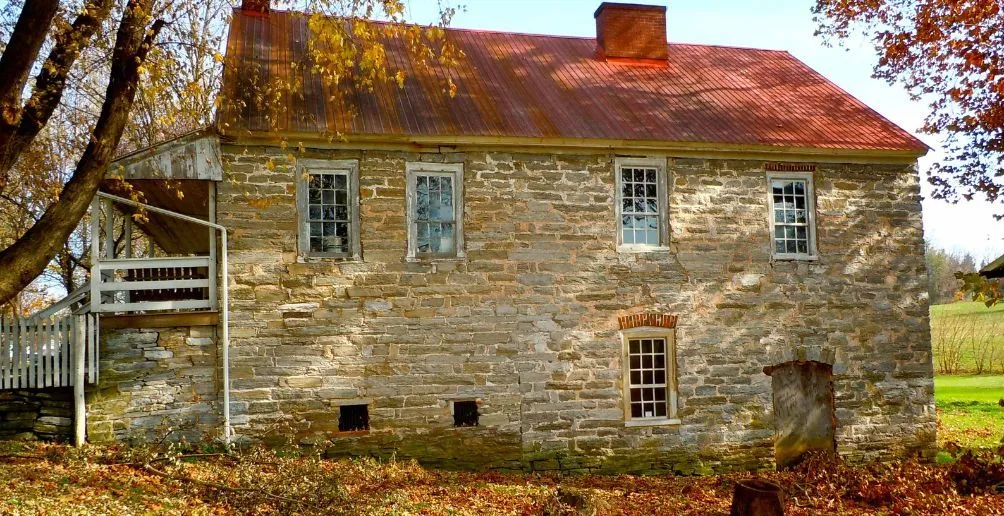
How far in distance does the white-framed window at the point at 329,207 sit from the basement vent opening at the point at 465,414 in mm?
2781

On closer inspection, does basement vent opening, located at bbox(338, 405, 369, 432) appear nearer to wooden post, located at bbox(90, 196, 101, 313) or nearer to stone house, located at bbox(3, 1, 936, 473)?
stone house, located at bbox(3, 1, 936, 473)

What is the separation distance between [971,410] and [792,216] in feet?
32.6

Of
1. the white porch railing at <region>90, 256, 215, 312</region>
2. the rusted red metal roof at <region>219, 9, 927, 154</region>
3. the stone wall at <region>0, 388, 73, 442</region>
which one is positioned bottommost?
the stone wall at <region>0, 388, 73, 442</region>

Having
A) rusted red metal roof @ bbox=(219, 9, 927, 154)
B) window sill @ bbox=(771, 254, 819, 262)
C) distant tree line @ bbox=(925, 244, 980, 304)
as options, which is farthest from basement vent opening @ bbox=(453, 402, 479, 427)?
distant tree line @ bbox=(925, 244, 980, 304)

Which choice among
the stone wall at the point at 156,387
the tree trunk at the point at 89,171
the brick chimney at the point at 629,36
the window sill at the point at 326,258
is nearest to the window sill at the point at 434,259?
the window sill at the point at 326,258

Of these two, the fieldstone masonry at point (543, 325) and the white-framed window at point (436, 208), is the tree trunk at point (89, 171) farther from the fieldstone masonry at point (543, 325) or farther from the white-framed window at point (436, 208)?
the white-framed window at point (436, 208)

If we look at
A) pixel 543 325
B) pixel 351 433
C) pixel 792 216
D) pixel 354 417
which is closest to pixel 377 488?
pixel 351 433

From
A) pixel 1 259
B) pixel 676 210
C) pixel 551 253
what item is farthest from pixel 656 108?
pixel 1 259

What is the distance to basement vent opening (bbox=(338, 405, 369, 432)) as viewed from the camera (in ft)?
37.7

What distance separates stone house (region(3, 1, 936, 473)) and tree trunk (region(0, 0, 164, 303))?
2.25 m

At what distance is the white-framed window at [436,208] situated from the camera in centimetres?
1191

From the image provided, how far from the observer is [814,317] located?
13281mm

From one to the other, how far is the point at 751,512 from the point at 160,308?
8229 mm

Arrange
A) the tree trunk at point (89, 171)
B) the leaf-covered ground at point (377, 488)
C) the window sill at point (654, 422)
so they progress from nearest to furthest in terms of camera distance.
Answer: the tree trunk at point (89, 171), the leaf-covered ground at point (377, 488), the window sill at point (654, 422)
